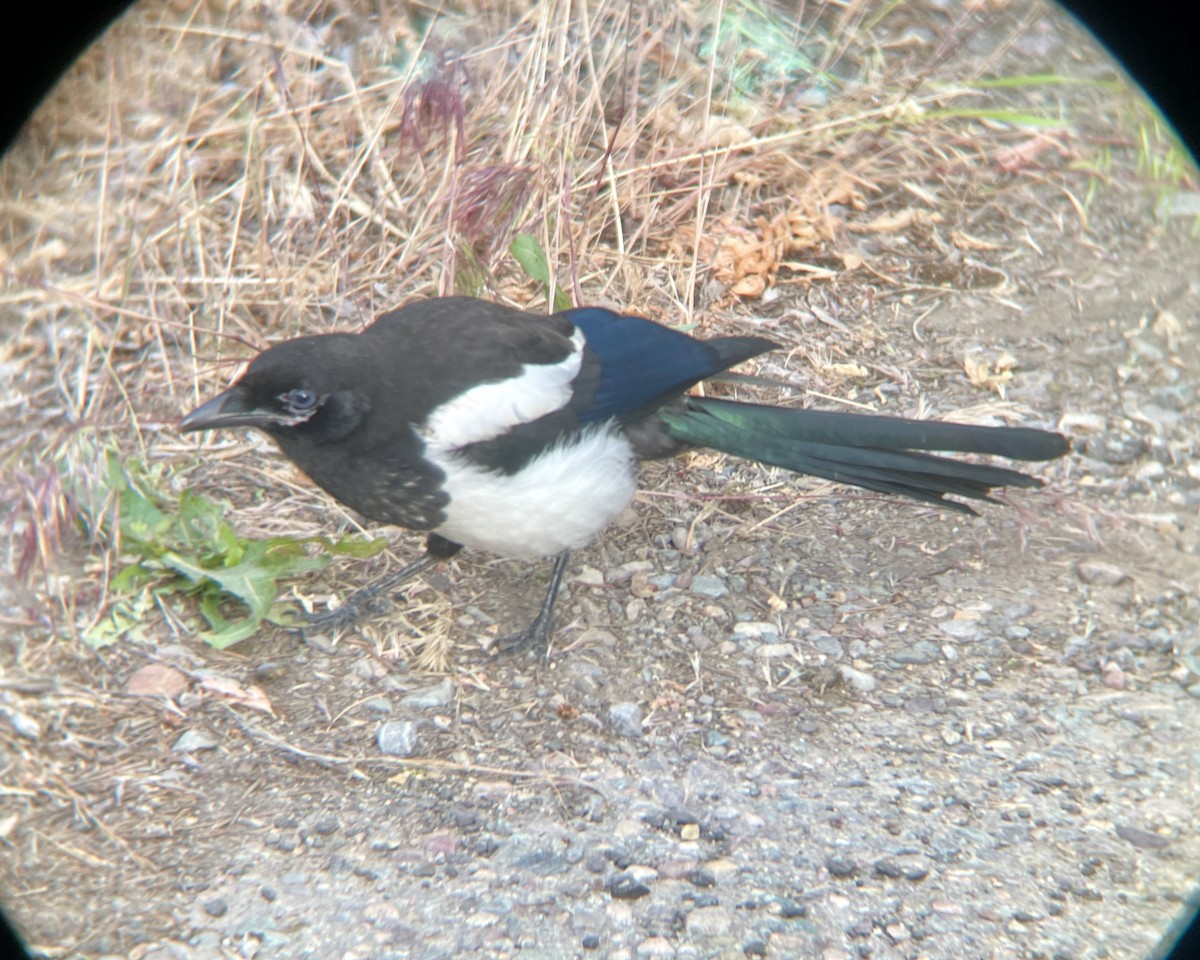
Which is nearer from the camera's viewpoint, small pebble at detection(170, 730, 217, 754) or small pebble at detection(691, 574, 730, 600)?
small pebble at detection(170, 730, 217, 754)

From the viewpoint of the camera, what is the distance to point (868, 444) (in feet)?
8.68

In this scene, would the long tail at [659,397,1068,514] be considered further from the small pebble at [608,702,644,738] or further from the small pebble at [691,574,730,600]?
the small pebble at [608,702,644,738]

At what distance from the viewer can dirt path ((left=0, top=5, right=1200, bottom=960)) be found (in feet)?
6.40

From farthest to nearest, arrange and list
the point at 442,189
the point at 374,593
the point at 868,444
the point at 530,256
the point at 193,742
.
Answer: the point at 442,189 < the point at 530,256 < the point at 374,593 < the point at 868,444 < the point at 193,742

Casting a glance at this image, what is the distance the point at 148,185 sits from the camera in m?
3.71

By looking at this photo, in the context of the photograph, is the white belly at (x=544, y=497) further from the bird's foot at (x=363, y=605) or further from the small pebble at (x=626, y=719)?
Answer: the small pebble at (x=626, y=719)

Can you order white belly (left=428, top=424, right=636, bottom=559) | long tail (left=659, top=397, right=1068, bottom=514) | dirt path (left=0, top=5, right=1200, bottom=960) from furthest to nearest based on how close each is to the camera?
long tail (left=659, top=397, right=1068, bottom=514), white belly (left=428, top=424, right=636, bottom=559), dirt path (left=0, top=5, right=1200, bottom=960)

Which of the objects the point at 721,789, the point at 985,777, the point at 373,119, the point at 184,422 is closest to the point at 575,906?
the point at 721,789

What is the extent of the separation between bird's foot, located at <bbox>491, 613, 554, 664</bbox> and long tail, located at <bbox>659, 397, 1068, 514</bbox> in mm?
520

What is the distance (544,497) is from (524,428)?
0.16 metres

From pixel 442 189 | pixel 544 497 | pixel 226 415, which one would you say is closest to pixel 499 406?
pixel 544 497

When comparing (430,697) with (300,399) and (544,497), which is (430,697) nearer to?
(544,497)

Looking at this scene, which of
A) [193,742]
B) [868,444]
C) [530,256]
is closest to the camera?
[193,742]

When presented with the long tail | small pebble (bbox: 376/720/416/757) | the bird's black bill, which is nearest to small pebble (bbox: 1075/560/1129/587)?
the long tail
